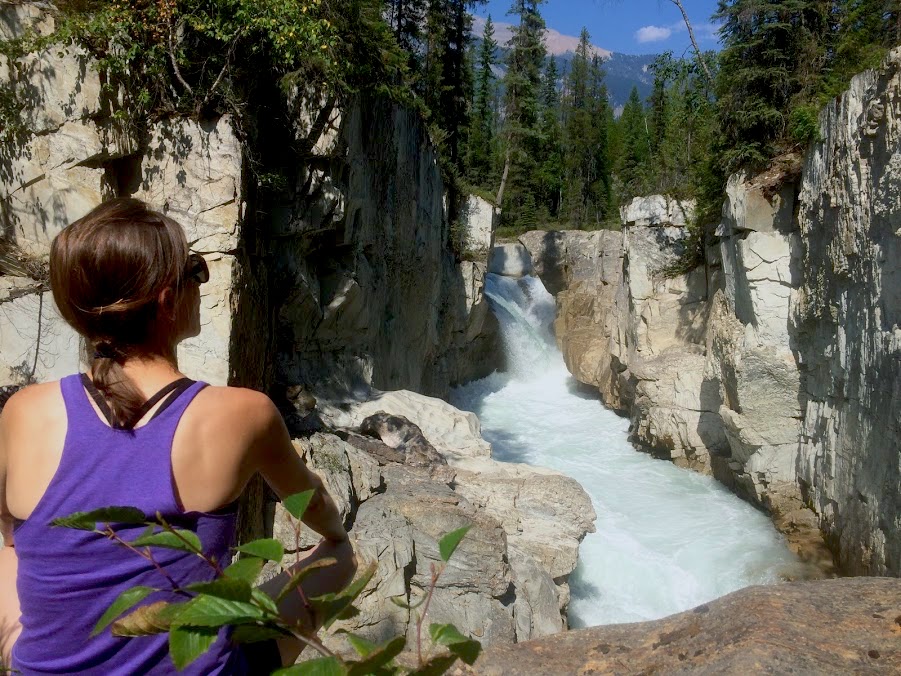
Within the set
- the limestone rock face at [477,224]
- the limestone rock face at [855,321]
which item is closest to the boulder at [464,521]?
the limestone rock face at [855,321]

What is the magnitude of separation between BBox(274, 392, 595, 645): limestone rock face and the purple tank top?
4462 millimetres

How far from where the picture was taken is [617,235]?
20.9 metres

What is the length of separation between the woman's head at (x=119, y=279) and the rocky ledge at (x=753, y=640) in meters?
1.62

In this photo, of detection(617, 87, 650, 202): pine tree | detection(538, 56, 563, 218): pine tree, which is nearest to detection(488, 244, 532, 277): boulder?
detection(538, 56, 563, 218): pine tree

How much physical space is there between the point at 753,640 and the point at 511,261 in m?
23.1

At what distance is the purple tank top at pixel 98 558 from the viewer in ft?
3.50

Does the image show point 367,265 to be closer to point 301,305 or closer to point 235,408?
point 301,305

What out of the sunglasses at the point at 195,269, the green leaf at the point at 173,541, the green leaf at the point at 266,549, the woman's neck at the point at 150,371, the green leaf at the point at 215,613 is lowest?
the green leaf at the point at 215,613

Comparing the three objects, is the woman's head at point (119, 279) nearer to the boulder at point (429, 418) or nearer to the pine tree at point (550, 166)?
the boulder at point (429, 418)

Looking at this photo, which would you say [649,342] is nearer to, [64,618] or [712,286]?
[712,286]

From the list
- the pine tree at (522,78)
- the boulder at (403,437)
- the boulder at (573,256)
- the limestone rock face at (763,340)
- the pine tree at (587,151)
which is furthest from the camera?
the pine tree at (587,151)

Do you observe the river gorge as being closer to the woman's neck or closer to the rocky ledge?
the rocky ledge

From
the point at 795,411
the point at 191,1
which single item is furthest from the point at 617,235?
the point at 191,1

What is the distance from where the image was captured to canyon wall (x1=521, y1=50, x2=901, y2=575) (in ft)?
26.5
